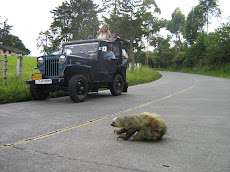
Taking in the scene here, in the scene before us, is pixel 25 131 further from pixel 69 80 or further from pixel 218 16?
pixel 218 16

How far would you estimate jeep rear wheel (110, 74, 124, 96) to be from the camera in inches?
390

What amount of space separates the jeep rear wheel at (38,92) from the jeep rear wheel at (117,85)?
2.67 meters

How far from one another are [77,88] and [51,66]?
1.22m

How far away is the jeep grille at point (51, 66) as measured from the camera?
26.4 feet

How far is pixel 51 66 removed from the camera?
8156mm

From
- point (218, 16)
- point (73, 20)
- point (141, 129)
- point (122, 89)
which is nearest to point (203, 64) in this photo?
point (218, 16)

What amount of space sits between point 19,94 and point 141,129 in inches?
255

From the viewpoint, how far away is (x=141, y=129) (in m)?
3.43

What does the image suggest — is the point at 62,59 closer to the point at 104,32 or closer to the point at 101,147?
the point at 104,32

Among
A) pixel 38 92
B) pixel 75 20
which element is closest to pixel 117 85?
pixel 38 92

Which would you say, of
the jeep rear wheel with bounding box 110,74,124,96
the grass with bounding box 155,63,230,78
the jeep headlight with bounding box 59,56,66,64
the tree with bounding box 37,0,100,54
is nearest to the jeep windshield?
the jeep headlight with bounding box 59,56,66,64

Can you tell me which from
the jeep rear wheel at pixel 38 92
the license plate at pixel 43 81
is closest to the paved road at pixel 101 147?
the license plate at pixel 43 81

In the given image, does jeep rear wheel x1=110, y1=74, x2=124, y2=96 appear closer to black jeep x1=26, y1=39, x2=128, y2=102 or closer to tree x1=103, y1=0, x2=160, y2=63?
black jeep x1=26, y1=39, x2=128, y2=102

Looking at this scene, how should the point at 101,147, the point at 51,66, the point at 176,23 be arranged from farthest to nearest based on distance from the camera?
the point at 176,23
the point at 51,66
the point at 101,147
